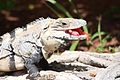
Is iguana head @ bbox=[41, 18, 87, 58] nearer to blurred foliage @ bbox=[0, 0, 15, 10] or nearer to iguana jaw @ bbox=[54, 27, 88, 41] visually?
iguana jaw @ bbox=[54, 27, 88, 41]

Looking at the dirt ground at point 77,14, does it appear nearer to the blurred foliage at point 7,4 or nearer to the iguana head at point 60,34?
the blurred foliage at point 7,4

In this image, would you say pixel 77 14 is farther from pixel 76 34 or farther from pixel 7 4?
pixel 76 34

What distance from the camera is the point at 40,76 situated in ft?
15.5

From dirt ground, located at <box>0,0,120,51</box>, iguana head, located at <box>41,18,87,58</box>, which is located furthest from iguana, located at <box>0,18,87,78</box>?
dirt ground, located at <box>0,0,120,51</box>

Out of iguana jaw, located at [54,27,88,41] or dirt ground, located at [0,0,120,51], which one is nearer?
iguana jaw, located at [54,27,88,41]

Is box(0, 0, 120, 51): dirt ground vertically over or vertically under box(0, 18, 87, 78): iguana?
over

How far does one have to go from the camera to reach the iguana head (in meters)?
4.64

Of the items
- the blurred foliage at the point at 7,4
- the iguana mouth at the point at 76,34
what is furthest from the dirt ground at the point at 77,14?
the iguana mouth at the point at 76,34

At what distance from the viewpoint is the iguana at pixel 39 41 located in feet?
15.3

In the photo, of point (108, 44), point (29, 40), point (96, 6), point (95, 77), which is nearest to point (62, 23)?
point (29, 40)

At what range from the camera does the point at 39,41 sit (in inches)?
185

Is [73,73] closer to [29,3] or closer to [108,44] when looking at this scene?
[108,44]

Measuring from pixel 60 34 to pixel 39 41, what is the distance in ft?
0.78

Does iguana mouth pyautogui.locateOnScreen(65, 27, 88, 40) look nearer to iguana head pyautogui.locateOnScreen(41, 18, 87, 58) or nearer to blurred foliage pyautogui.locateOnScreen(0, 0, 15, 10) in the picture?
iguana head pyautogui.locateOnScreen(41, 18, 87, 58)
